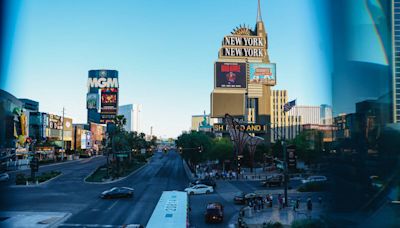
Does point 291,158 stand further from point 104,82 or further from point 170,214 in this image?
point 104,82

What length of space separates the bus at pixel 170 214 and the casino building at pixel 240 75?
80.9 metres

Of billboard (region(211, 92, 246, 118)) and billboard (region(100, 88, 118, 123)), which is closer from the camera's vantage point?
billboard (region(100, 88, 118, 123))

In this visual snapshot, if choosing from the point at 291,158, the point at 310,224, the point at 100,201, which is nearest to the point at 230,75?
the point at 291,158

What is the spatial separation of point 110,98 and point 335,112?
304 ft

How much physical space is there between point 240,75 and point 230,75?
322cm

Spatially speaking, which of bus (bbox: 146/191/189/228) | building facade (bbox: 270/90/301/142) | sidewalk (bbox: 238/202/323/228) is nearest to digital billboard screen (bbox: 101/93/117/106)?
sidewalk (bbox: 238/202/323/228)

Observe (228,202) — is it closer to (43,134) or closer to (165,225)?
(165,225)

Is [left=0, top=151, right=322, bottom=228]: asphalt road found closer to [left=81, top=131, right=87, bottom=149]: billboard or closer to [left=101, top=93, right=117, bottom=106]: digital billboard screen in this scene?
[left=101, top=93, right=117, bottom=106]: digital billboard screen

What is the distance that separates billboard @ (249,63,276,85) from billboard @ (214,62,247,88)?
5189mm

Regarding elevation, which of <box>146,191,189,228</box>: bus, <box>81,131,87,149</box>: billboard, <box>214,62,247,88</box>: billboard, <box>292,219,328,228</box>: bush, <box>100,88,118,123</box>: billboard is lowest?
<box>292,219,328,228</box>: bush

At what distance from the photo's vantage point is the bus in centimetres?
1822

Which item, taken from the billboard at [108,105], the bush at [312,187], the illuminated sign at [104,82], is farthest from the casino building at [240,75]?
the bush at [312,187]

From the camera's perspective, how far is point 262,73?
375 feet

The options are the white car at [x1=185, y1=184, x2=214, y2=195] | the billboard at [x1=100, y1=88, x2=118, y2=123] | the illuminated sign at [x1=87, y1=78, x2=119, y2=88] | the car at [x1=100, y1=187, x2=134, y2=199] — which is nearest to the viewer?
the car at [x1=100, y1=187, x2=134, y2=199]
